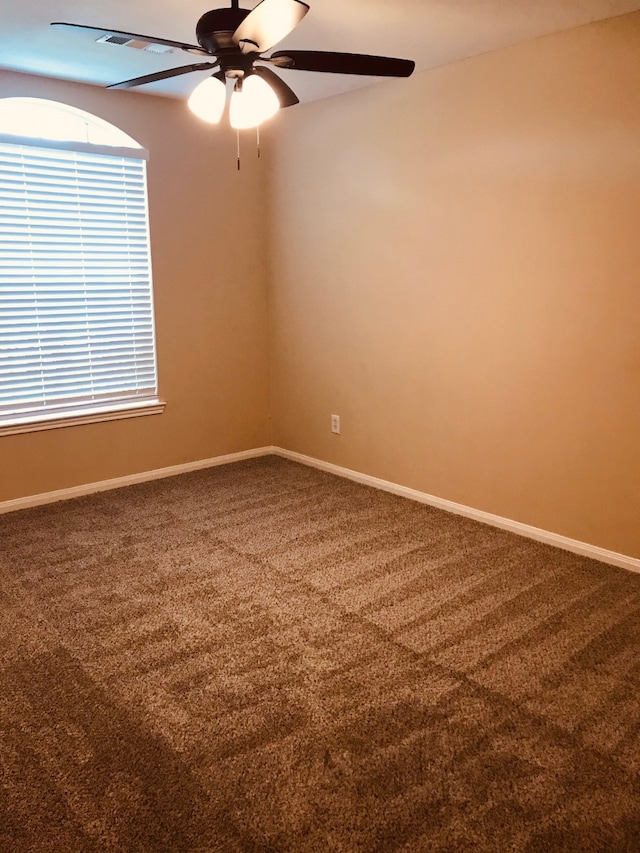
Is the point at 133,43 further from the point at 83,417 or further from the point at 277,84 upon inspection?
the point at 83,417

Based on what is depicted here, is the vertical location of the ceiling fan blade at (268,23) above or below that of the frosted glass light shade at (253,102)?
above

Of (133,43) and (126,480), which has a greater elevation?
(133,43)

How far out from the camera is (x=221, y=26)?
1.92m

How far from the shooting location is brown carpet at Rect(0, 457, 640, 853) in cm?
167

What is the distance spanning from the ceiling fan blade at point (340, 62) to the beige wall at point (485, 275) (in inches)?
43.8

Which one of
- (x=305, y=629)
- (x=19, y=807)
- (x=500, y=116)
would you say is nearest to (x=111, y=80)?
(x=500, y=116)

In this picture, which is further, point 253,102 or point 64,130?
point 64,130

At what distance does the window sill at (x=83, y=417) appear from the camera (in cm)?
370

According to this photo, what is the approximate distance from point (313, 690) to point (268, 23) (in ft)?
6.61

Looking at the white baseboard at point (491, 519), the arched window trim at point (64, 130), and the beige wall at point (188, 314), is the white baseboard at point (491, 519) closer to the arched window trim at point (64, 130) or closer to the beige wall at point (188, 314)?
the beige wall at point (188, 314)

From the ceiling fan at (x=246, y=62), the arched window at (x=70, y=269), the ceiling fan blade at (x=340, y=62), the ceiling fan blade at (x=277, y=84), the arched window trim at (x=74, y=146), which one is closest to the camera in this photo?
the ceiling fan at (x=246, y=62)

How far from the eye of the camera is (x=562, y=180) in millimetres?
2969

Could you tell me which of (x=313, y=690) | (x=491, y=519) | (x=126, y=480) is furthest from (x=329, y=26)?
(x=126, y=480)

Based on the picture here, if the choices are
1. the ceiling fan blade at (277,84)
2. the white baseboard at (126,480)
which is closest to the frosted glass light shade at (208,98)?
the ceiling fan blade at (277,84)
